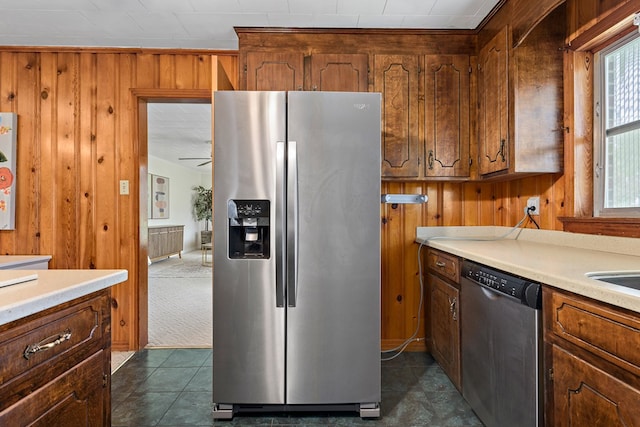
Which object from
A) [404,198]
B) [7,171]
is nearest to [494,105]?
[404,198]

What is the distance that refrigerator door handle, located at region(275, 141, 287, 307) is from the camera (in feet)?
5.66

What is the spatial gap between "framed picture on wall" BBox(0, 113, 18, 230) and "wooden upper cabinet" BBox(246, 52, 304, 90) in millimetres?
1936

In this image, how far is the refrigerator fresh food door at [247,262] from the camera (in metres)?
1.75

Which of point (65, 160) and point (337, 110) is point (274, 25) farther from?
point (65, 160)

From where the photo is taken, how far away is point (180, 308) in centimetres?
382

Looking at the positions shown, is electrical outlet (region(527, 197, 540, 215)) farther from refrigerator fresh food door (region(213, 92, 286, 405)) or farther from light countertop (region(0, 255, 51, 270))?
light countertop (region(0, 255, 51, 270))

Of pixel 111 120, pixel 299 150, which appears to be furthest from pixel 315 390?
pixel 111 120

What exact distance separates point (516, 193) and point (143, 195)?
283 cm

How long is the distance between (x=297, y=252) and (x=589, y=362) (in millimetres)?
1211

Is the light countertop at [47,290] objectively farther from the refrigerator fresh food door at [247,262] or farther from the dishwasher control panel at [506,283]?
the dishwasher control panel at [506,283]

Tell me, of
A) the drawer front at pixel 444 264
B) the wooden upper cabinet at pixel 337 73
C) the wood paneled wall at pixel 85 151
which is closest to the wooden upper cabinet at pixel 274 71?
the wooden upper cabinet at pixel 337 73

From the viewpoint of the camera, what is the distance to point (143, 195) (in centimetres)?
274

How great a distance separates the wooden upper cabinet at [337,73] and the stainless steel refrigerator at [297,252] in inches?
25.8

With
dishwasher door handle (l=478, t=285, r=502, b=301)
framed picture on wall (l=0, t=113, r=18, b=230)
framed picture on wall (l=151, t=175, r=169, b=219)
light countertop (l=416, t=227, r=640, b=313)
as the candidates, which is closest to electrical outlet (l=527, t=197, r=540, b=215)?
light countertop (l=416, t=227, r=640, b=313)
